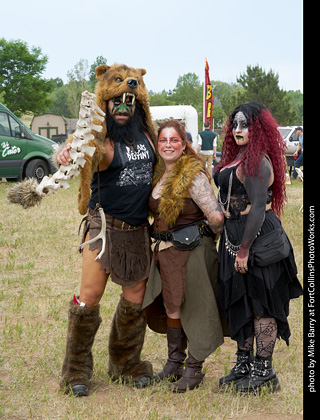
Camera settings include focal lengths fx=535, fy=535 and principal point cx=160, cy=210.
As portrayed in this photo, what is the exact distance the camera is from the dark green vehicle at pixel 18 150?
1412cm

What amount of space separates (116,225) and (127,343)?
860 mm

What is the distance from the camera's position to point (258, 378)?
356 centimetres

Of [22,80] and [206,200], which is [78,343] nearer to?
[206,200]

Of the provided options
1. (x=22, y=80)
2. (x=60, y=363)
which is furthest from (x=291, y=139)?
(x=22, y=80)

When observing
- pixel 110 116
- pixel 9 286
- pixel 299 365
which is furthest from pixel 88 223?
pixel 9 286

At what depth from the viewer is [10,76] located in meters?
37.8

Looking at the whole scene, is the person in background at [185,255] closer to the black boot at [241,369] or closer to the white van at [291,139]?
the black boot at [241,369]

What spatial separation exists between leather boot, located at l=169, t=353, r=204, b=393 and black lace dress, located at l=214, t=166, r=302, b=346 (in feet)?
1.12

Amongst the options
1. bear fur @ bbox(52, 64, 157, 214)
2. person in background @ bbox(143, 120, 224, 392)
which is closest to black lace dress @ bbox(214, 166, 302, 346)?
person in background @ bbox(143, 120, 224, 392)

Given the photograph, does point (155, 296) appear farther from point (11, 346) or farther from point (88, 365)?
point (11, 346)

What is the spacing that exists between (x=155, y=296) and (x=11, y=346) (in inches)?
63.1

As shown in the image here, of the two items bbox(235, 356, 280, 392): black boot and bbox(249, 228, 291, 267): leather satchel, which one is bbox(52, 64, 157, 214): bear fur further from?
bbox(235, 356, 280, 392): black boot

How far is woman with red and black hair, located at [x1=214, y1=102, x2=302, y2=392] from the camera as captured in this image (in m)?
3.37

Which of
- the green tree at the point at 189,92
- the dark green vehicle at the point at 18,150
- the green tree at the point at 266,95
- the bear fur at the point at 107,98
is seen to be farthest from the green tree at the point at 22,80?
the bear fur at the point at 107,98
